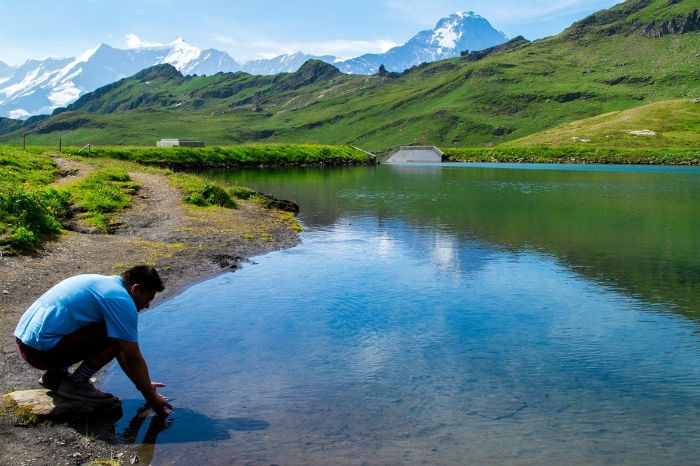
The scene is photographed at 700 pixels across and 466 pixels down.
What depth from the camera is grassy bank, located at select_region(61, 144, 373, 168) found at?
104 meters

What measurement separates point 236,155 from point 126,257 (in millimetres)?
110886

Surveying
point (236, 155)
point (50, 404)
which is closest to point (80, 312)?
point (50, 404)

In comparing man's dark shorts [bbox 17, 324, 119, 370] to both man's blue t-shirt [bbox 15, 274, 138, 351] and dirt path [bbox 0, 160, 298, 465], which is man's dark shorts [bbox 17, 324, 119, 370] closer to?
man's blue t-shirt [bbox 15, 274, 138, 351]

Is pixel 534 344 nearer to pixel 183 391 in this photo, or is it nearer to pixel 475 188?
pixel 183 391

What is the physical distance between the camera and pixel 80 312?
10227 millimetres

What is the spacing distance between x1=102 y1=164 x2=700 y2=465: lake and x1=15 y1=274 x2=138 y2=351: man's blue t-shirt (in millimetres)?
2258

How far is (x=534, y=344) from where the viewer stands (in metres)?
16.9

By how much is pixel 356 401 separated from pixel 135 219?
83.5ft

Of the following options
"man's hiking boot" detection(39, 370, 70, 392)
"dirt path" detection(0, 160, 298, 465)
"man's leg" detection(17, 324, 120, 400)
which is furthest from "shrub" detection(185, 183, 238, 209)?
"man's leg" detection(17, 324, 120, 400)

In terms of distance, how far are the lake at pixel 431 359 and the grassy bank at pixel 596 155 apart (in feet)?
482

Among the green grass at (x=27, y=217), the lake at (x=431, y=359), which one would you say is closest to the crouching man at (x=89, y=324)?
the lake at (x=431, y=359)

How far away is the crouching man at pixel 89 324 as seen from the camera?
1018 cm

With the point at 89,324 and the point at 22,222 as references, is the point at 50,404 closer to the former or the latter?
the point at 89,324

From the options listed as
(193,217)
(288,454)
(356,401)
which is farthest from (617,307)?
(193,217)
